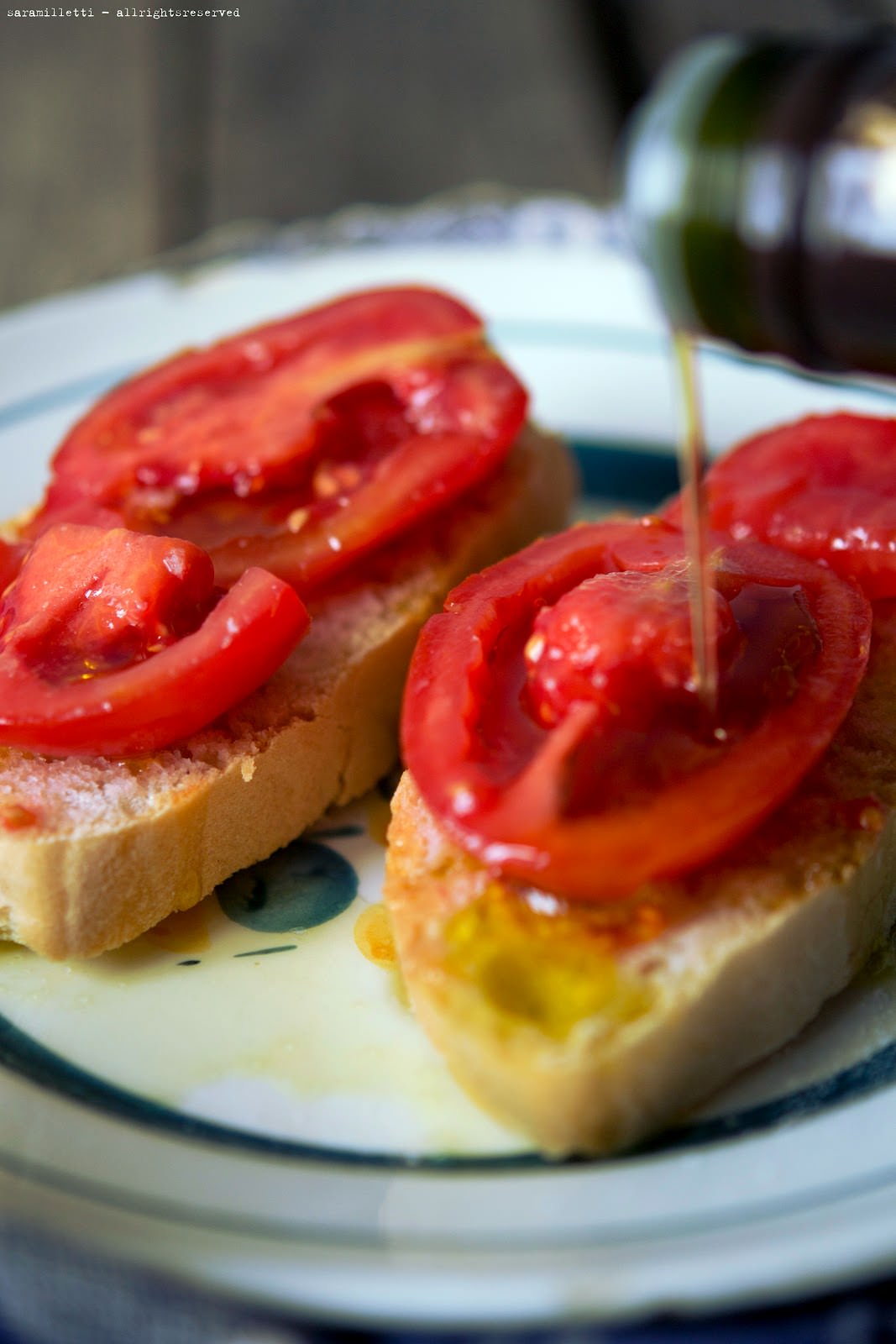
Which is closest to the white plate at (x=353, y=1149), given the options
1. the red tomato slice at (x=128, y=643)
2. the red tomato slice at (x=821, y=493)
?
the red tomato slice at (x=128, y=643)

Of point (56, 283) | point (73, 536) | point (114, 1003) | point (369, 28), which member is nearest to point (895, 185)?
point (73, 536)

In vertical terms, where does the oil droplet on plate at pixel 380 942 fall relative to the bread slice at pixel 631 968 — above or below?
below

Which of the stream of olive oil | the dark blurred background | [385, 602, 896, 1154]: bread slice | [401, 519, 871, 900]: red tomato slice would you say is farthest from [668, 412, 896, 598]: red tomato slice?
the dark blurred background

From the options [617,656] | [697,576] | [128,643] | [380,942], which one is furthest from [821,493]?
[128,643]

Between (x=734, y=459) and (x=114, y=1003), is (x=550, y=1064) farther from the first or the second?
(x=734, y=459)

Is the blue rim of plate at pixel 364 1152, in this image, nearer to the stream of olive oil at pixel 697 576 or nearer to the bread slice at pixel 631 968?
the bread slice at pixel 631 968

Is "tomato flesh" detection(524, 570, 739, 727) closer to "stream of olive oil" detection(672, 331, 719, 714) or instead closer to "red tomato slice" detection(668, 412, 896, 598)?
"stream of olive oil" detection(672, 331, 719, 714)
